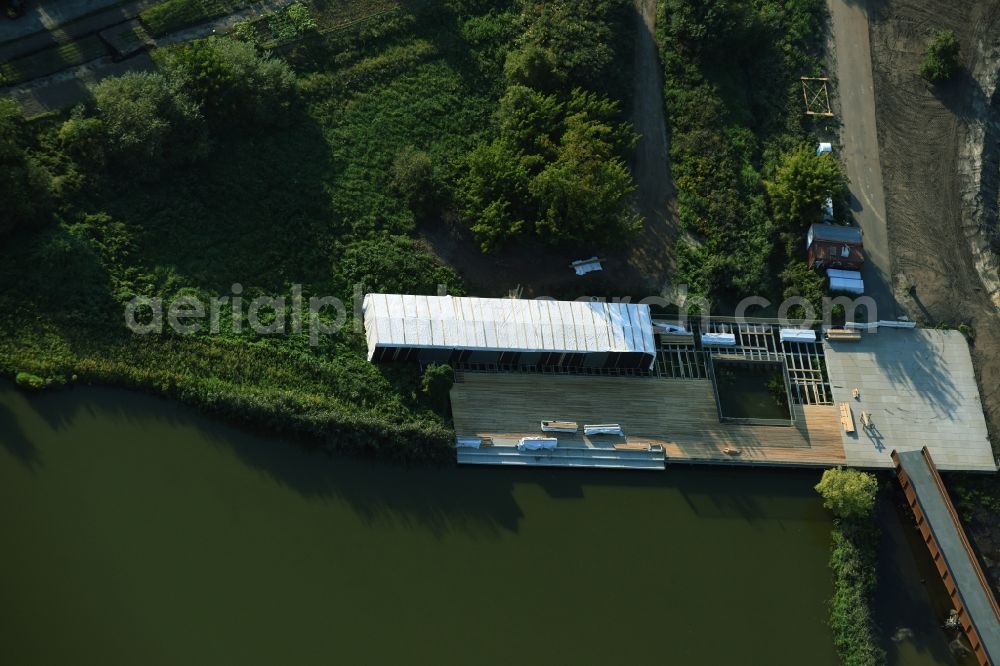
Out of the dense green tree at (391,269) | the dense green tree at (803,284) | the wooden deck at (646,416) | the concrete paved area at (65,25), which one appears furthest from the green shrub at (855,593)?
the concrete paved area at (65,25)

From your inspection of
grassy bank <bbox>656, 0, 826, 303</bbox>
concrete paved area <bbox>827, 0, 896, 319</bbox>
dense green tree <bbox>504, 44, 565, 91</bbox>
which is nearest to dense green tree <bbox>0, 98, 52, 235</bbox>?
dense green tree <bbox>504, 44, 565, 91</bbox>

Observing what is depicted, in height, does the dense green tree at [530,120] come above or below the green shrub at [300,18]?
below

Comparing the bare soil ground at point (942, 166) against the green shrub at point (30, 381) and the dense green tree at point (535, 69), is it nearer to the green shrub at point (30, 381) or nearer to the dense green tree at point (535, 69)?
the dense green tree at point (535, 69)

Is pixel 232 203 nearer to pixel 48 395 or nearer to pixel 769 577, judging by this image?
pixel 48 395

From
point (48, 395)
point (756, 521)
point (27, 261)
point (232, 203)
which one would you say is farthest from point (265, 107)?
point (756, 521)

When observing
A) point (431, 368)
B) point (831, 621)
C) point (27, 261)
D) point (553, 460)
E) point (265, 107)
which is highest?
point (265, 107)

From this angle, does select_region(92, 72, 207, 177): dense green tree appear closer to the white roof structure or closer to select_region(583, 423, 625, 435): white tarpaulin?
the white roof structure
